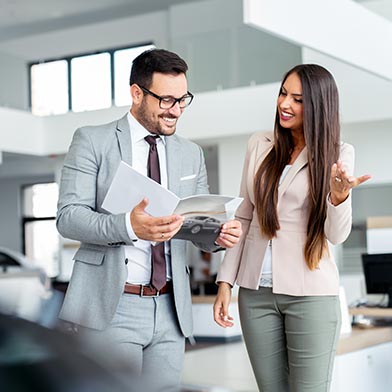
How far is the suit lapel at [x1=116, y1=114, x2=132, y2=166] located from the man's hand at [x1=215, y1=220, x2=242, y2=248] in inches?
14.6

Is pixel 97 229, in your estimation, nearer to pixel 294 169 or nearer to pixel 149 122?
pixel 149 122

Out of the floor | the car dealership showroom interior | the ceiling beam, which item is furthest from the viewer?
the floor

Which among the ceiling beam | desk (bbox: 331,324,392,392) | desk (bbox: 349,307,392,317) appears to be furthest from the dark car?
desk (bbox: 349,307,392,317)

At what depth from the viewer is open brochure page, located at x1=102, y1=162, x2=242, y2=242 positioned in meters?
2.60

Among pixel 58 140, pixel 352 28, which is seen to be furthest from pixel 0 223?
pixel 352 28

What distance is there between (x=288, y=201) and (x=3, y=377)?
197 centimetres

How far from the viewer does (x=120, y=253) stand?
2.68 m

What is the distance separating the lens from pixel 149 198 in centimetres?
264

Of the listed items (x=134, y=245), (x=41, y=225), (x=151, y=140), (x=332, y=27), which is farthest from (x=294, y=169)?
(x=41, y=225)

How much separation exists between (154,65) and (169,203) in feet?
1.54

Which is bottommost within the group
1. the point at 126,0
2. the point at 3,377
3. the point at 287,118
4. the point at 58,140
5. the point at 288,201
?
the point at 3,377

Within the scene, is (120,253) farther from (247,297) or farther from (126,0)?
(126,0)

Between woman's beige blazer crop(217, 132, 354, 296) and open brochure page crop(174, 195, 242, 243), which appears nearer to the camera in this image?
open brochure page crop(174, 195, 242, 243)

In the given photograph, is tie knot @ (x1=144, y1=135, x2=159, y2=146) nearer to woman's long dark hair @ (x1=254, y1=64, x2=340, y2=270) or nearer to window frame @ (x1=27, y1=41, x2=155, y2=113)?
woman's long dark hair @ (x1=254, y1=64, x2=340, y2=270)
